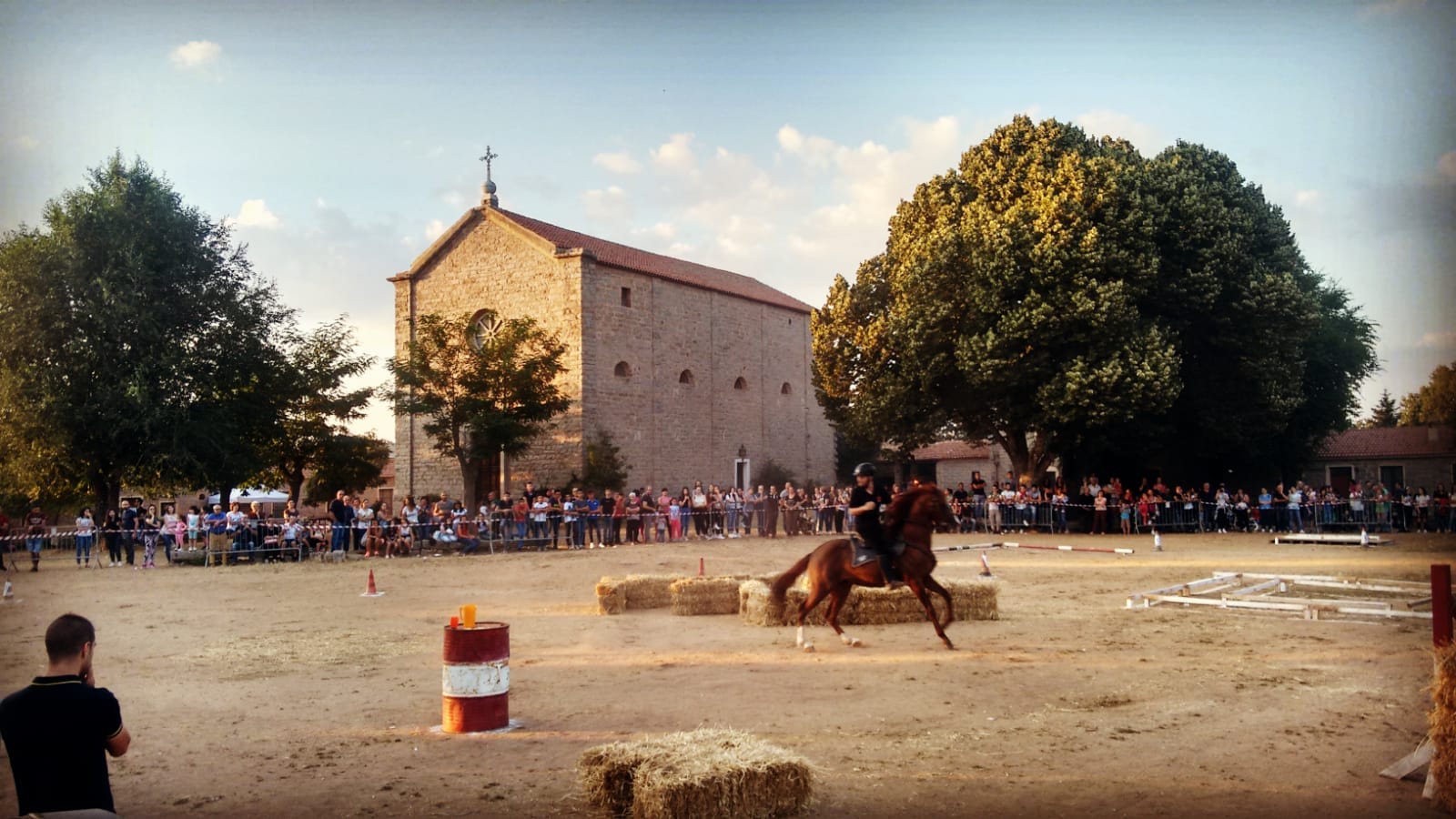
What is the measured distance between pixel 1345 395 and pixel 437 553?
34.6 metres

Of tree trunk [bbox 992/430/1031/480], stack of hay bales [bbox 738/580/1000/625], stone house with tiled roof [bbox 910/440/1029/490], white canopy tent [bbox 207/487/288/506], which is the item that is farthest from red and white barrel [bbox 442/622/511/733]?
stone house with tiled roof [bbox 910/440/1029/490]

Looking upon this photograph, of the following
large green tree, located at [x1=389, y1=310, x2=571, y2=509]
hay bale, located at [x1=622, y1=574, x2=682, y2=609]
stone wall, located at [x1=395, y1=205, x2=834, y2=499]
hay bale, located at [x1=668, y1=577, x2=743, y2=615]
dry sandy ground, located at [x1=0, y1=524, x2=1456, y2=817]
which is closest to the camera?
dry sandy ground, located at [x1=0, y1=524, x2=1456, y2=817]

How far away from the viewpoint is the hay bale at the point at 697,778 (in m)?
5.22

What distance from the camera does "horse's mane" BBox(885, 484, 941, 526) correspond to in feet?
37.1

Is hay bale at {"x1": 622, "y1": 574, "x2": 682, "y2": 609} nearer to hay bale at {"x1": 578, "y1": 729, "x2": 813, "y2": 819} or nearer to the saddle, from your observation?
the saddle

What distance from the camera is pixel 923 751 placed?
6805 mm

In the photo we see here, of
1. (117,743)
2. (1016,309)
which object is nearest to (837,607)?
(117,743)

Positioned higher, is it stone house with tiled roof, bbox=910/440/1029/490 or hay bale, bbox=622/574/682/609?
stone house with tiled roof, bbox=910/440/1029/490

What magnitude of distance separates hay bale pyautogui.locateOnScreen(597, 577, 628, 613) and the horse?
11.3ft

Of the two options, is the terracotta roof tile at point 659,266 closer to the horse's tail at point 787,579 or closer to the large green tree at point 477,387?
the large green tree at point 477,387

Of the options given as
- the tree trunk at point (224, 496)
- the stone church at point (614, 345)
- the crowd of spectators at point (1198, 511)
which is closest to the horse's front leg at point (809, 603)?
the crowd of spectators at point (1198, 511)

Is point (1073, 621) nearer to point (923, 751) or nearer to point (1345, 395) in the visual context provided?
point (923, 751)

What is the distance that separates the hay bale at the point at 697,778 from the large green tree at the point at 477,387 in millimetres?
28449

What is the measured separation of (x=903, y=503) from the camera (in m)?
11.4
